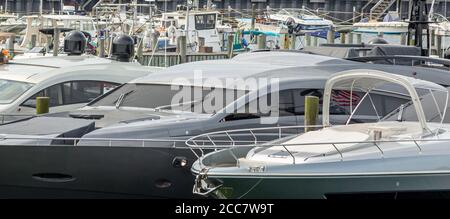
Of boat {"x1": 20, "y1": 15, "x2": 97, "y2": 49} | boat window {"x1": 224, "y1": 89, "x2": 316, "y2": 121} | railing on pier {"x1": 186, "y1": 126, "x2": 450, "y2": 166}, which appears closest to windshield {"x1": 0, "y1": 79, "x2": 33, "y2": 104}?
boat window {"x1": 224, "y1": 89, "x2": 316, "y2": 121}

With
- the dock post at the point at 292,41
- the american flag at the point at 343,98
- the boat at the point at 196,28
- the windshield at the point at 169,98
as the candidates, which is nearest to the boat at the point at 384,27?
the dock post at the point at 292,41

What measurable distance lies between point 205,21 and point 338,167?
24.6 metres

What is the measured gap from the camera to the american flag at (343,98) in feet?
30.8

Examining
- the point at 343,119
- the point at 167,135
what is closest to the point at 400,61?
the point at 343,119

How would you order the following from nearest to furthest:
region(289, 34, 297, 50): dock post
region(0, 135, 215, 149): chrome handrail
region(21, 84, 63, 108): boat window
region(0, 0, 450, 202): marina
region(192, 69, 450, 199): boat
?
1. region(192, 69, 450, 199): boat
2. region(0, 0, 450, 202): marina
3. region(0, 135, 215, 149): chrome handrail
4. region(21, 84, 63, 108): boat window
5. region(289, 34, 297, 50): dock post

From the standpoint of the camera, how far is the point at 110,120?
9219 mm

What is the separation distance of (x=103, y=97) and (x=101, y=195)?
291cm

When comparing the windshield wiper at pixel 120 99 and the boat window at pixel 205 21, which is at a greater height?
the boat window at pixel 205 21

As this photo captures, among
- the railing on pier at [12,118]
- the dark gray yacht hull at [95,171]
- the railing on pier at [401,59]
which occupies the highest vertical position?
the railing on pier at [401,59]

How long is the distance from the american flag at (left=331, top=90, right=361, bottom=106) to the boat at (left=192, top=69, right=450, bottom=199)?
2096 mm

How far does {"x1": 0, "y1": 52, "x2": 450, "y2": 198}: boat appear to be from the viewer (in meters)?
7.60

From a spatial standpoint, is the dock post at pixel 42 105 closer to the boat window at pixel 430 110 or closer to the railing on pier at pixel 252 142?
the railing on pier at pixel 252 142

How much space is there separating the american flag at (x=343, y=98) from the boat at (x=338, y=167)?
2096 mm

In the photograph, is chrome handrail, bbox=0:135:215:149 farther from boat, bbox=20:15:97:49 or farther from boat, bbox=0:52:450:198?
boat, bbox=20:15:97:49
